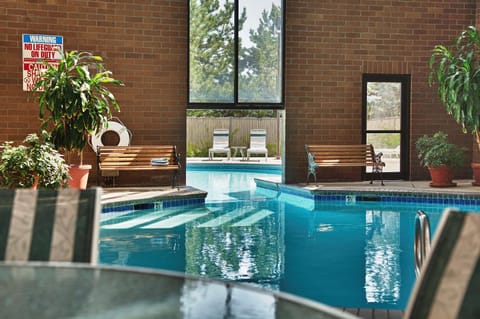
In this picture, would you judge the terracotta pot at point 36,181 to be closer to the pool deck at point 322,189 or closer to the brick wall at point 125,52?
the pool deck at point 322,189

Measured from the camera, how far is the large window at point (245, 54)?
11.2 m

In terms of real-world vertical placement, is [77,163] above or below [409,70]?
below

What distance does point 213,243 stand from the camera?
22.3ft

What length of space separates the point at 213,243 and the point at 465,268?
5.36 m

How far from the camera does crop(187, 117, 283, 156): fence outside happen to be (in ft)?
60.2

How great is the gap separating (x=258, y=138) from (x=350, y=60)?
21.3 ft

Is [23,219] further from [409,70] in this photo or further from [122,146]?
[409,70]

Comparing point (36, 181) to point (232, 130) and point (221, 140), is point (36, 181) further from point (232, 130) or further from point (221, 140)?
point (232, 130)

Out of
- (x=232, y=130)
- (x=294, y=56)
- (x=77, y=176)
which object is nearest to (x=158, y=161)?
→ (x=77, y=176)

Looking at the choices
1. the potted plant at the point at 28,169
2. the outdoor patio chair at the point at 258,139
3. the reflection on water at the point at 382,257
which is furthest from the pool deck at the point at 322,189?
the outdoor patio chair at the point at 258,139

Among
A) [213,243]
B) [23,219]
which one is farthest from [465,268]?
[213,243]

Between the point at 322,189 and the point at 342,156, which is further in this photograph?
the point at 342,156

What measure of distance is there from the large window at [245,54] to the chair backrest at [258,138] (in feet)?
20.3

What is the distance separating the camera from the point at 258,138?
17.6 metres
